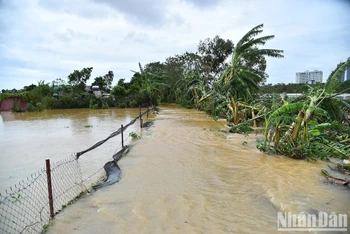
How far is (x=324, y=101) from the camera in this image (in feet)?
24.1

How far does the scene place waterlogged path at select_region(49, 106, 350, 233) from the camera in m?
3.36

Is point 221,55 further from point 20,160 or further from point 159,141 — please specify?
point 20,160

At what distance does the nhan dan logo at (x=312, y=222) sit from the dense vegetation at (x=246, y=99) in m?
3.10

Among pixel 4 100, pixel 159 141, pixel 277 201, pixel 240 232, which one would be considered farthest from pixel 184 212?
pixel 4 100

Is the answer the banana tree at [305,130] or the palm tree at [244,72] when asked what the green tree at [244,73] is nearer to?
the palm tree at [244,72]

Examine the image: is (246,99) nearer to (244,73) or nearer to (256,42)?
(244,73)

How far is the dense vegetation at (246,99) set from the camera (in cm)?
639

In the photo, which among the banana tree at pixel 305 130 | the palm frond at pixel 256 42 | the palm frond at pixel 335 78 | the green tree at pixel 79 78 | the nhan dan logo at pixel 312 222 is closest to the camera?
the nhan dan logo at pixel 312 222

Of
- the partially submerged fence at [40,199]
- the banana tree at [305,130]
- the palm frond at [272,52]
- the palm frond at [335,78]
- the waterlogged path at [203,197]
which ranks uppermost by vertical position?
the palm frond at [272,52]

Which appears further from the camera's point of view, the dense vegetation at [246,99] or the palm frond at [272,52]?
the palm frond at [272,52]

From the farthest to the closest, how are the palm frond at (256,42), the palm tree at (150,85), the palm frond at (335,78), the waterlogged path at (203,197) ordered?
the palm tree at (150,85)
the palm frond at (256,42)
the palm frond at (335,78)
the waterlogged path at (203,197)

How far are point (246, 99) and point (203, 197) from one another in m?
12.0

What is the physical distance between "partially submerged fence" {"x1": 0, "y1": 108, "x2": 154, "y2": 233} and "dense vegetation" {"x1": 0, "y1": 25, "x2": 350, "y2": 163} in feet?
16.8

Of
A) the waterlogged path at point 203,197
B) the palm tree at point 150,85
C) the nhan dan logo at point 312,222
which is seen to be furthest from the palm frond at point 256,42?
the palm tree at point 150,85
